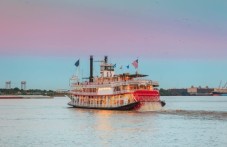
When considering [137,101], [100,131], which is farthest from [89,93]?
[100,131]

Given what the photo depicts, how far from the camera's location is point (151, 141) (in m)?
59.1

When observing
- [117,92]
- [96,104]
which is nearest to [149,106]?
[117,92]

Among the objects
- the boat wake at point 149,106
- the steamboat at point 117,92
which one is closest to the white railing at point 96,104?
the steamboat at point 117,92

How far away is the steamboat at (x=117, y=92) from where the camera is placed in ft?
362

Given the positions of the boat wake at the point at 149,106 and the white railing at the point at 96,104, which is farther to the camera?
→ the white railing at the point at 96,104

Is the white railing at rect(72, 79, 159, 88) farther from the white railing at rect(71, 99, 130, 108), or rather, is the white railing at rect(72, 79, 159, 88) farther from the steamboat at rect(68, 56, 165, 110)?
the white railing at rect(71, 99, 130, 108)

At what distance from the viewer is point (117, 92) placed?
4520 inches

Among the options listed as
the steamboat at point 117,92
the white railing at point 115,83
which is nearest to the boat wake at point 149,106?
the steamboat at point 117,92

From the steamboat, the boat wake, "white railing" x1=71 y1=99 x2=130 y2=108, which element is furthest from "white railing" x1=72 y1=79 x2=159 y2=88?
the boat wake

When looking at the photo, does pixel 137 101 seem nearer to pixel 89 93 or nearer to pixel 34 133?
pixel 89 93

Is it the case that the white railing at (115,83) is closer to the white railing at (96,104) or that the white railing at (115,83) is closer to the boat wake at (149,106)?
the white railing at (96,104)

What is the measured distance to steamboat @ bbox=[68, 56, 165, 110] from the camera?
362 ft

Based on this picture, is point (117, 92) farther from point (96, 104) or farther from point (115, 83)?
point (96, 104)

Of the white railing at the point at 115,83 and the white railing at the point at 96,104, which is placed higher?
the white railing at the point at 115,83
